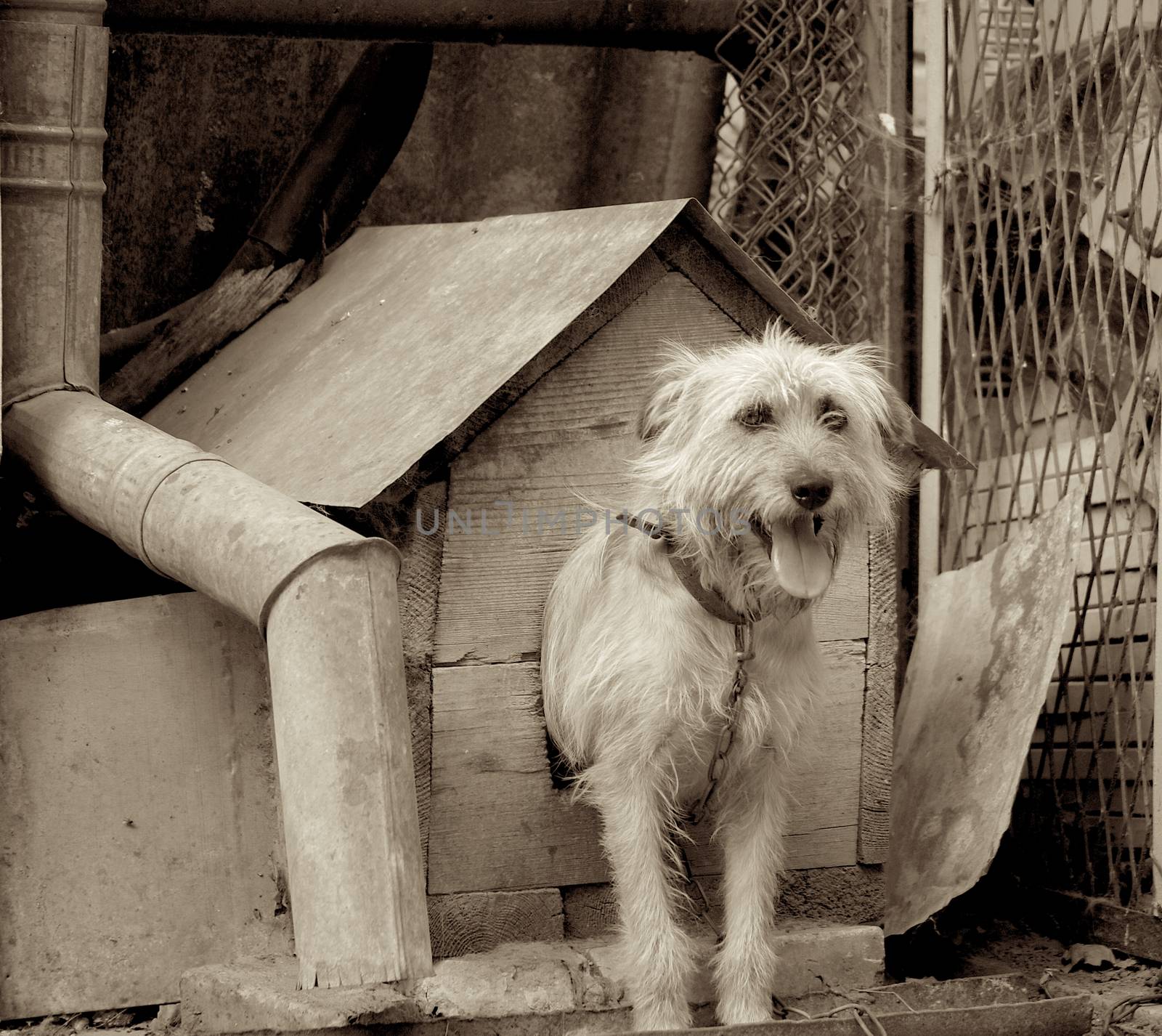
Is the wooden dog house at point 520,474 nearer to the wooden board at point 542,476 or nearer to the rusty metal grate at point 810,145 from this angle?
the wooden board at point 542,476

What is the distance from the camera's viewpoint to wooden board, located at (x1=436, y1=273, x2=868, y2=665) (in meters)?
4.04

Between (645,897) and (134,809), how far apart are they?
1.48 metres

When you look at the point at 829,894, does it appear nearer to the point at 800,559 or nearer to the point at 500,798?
the point at 500,798

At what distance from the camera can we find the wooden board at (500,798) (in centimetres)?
404

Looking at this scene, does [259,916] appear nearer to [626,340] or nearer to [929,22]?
[626,340]

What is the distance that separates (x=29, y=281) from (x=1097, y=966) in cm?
396

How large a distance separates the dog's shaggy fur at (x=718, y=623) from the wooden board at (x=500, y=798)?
0.57 feet

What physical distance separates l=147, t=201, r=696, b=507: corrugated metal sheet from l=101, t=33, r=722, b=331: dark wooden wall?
2.98 feet

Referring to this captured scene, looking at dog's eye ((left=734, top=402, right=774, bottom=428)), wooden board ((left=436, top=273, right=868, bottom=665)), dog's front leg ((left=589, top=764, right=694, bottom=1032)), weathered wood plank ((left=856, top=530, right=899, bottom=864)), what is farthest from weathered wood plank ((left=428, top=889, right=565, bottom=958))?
dog's eye ((left=734, top=402, right=774, bottom=428))

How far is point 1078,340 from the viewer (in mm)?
5543

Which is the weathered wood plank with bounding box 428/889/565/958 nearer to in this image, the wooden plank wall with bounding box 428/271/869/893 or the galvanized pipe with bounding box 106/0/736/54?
the wooden plank wall with bounding box 428/271/869/893

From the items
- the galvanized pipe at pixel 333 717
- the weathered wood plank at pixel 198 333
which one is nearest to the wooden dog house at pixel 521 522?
the galvanized pipe at pixel 333 717

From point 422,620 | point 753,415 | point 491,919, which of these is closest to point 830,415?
point 753,415

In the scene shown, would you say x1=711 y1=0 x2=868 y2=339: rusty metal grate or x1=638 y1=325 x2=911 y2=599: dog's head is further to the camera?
x1=711 y1=0 x2=868 y2=339: rusty metal grate
